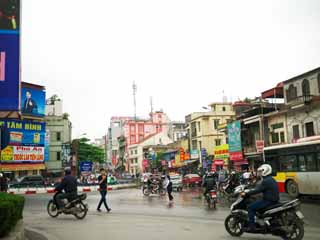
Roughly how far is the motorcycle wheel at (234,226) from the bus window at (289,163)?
1223cm

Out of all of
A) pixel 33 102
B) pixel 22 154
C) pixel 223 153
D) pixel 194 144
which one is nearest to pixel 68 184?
pixel 22 154

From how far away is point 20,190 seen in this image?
3588cm

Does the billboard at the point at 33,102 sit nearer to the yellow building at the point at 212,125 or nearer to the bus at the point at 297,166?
the yellow building at the point at 212,125

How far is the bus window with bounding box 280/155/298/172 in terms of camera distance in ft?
69.5

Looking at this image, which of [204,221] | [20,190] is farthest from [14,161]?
[204,221]

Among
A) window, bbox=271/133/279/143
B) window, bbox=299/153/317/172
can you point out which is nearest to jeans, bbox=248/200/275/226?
window, bbox=299/153/317/172

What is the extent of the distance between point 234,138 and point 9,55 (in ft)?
104

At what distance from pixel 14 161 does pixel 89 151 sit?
873 inches

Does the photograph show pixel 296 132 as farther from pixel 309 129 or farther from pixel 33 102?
pixel 33 102

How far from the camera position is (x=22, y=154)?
44.6 meters

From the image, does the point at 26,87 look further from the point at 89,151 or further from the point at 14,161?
the point at 89,151

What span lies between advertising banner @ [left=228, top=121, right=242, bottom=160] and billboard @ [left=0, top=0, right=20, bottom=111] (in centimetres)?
2991

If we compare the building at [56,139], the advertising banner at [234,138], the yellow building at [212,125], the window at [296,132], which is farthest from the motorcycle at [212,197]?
the building at [56,139]

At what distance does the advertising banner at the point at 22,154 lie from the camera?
142 feet
